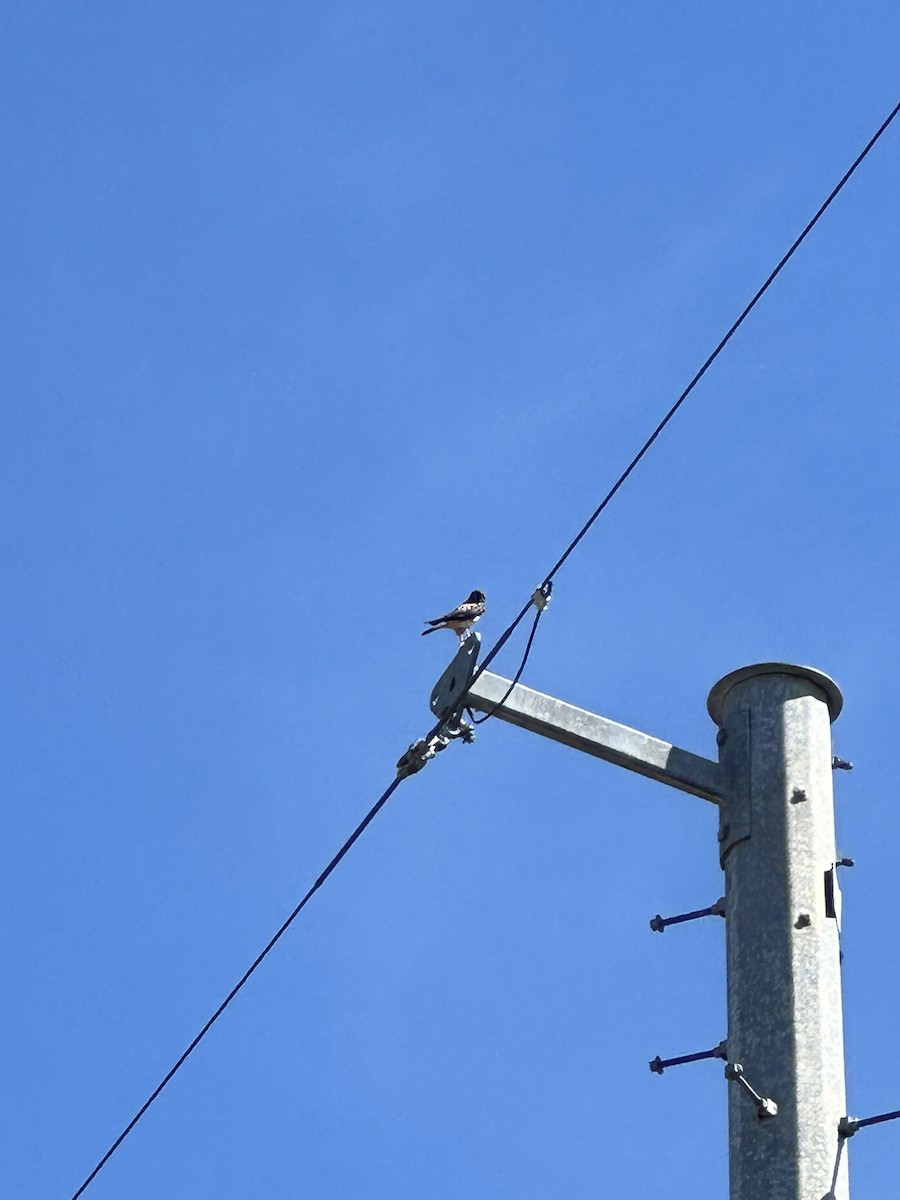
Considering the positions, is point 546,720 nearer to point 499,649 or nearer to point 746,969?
point 499,649

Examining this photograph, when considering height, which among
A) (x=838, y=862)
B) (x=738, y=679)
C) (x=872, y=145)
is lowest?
(x=838, y=862)

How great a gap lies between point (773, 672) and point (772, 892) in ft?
2.57

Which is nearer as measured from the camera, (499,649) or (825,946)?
(825,946)

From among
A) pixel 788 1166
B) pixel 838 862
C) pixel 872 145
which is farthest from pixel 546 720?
pixel 872 145

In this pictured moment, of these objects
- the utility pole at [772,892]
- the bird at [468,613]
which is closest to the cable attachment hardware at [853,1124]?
the utility pole at [772,892]

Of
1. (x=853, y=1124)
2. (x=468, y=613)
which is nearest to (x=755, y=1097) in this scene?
(x=853, y=1124)

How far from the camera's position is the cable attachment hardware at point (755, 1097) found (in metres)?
6.23

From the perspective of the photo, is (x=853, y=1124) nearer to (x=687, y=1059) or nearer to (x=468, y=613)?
(x=687, y=1059)

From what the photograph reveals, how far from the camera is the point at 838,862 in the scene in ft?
22.2

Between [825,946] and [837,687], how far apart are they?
0.94 metres

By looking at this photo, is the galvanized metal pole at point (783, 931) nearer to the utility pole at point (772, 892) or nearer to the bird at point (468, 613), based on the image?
the utility pole at point (772, 892)

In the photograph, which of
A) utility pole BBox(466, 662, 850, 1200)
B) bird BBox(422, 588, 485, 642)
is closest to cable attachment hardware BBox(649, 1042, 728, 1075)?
utility pole BBox(466, 662, 850, 1200)

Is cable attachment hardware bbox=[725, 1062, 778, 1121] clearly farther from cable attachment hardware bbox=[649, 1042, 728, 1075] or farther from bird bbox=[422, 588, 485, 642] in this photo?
bird bbox=[422, 588, 485, 642]

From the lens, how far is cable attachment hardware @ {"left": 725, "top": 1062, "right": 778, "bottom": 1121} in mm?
6234
